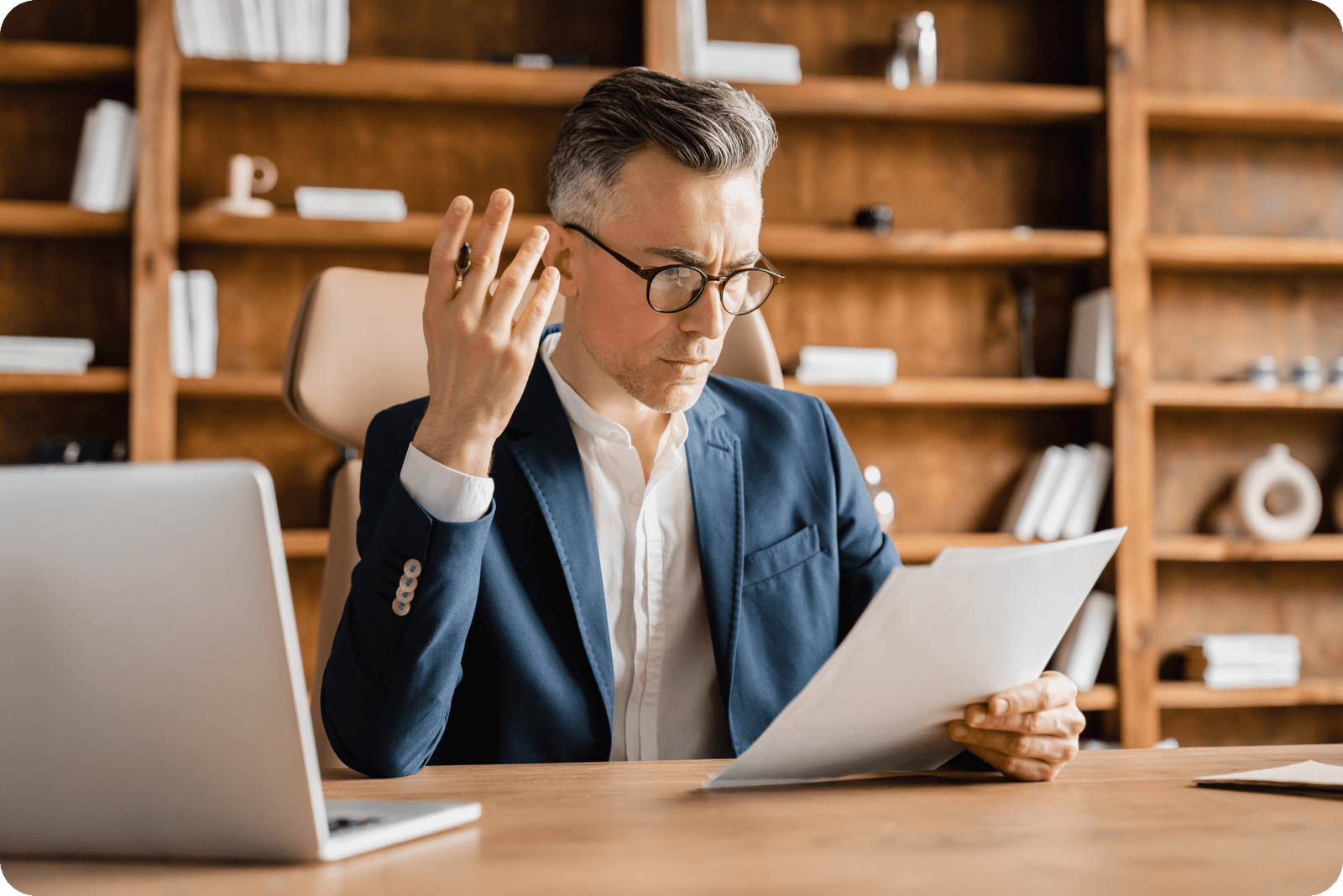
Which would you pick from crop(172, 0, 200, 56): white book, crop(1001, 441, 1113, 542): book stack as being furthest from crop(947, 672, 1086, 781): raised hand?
crop(172, 0, 200, 56): white book

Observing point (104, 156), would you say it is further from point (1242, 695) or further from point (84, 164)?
point (1242, 695)

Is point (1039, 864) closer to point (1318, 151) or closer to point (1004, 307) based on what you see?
point (1004, 307)

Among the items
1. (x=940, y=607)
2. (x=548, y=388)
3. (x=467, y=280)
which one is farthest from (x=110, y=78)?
(x=940, y=607)

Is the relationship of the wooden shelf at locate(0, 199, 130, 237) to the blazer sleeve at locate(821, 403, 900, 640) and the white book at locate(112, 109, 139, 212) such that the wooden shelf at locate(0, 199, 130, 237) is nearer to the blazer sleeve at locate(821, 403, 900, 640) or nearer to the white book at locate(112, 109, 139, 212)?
the white book at locate(112, 109, 139, 212)

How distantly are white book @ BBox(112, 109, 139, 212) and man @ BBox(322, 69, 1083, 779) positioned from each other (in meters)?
1.61

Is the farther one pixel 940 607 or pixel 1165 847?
pixel 940 607

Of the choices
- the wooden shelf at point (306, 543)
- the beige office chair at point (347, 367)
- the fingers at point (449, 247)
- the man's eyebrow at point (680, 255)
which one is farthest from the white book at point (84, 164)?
the fingers at point (449, 247)

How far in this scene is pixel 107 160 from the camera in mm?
2465

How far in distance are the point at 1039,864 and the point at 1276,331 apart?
2926 mm

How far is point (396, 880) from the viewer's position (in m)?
0.54

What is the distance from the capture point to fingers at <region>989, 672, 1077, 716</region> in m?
0.82

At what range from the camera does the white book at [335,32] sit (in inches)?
98.7

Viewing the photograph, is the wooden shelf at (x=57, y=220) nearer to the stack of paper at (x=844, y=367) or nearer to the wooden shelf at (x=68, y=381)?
the wooden shelf at (x=68, y=381)

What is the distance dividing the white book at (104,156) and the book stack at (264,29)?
217mm
